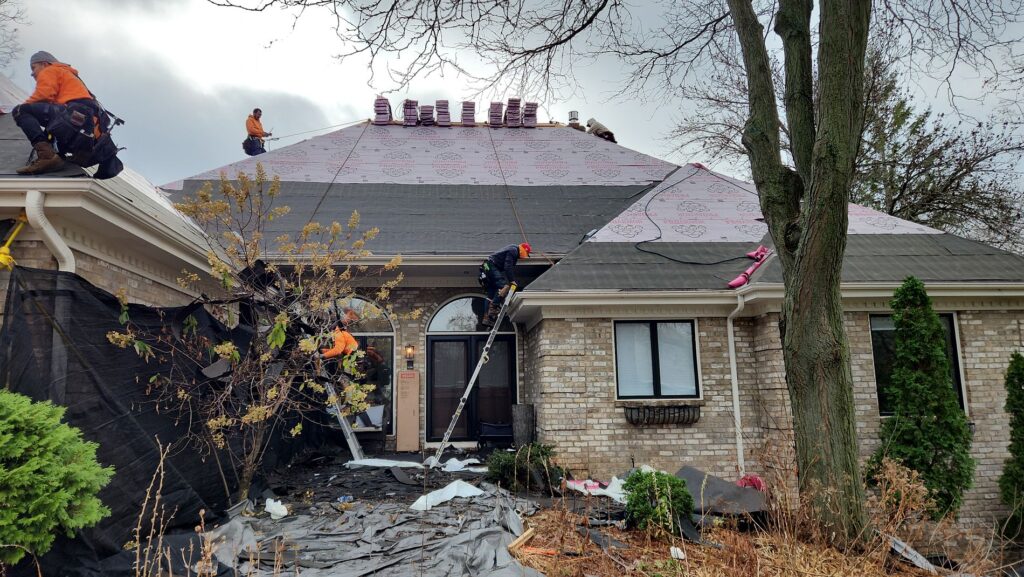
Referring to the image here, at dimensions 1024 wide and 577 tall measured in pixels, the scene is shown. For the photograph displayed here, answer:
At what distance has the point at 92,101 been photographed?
536cm

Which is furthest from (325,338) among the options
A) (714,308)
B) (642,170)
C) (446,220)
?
(642,170)

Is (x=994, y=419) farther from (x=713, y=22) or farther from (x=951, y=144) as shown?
(x=951, y=144)

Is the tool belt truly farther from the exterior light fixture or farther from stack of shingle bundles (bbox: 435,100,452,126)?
stack of shingle bundles (bbox: 435,100,452,126)

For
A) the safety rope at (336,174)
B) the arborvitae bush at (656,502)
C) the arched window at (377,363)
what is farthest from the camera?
the safety rope at (336,174)

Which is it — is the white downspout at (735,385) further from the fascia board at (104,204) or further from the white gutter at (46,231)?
the white gutter at (46,231)

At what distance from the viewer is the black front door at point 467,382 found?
10.3 meters

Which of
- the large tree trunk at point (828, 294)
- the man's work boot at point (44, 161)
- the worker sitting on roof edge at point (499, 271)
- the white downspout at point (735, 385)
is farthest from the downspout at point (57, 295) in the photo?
the white downspout at point (735, 385)

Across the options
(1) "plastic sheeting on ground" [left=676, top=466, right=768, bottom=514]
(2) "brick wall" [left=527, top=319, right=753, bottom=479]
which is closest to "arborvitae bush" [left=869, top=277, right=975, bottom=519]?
(2) "brick wall" [left=527, top=319, right=753, bottom=479]

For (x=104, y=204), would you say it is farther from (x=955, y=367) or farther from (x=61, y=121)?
(x=955, y=367)

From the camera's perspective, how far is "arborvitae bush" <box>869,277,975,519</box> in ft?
24.2

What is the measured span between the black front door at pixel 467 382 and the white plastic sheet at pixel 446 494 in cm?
348

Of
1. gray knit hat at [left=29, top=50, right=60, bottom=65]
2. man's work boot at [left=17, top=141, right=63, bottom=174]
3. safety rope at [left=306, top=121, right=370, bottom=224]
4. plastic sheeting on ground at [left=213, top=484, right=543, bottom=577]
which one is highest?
safety rope at [left=306, top=121, right=370, bottom=224]

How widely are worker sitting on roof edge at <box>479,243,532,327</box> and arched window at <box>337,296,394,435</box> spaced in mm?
2085

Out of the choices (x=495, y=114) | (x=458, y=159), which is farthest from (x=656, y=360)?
(x=495, y=114)
